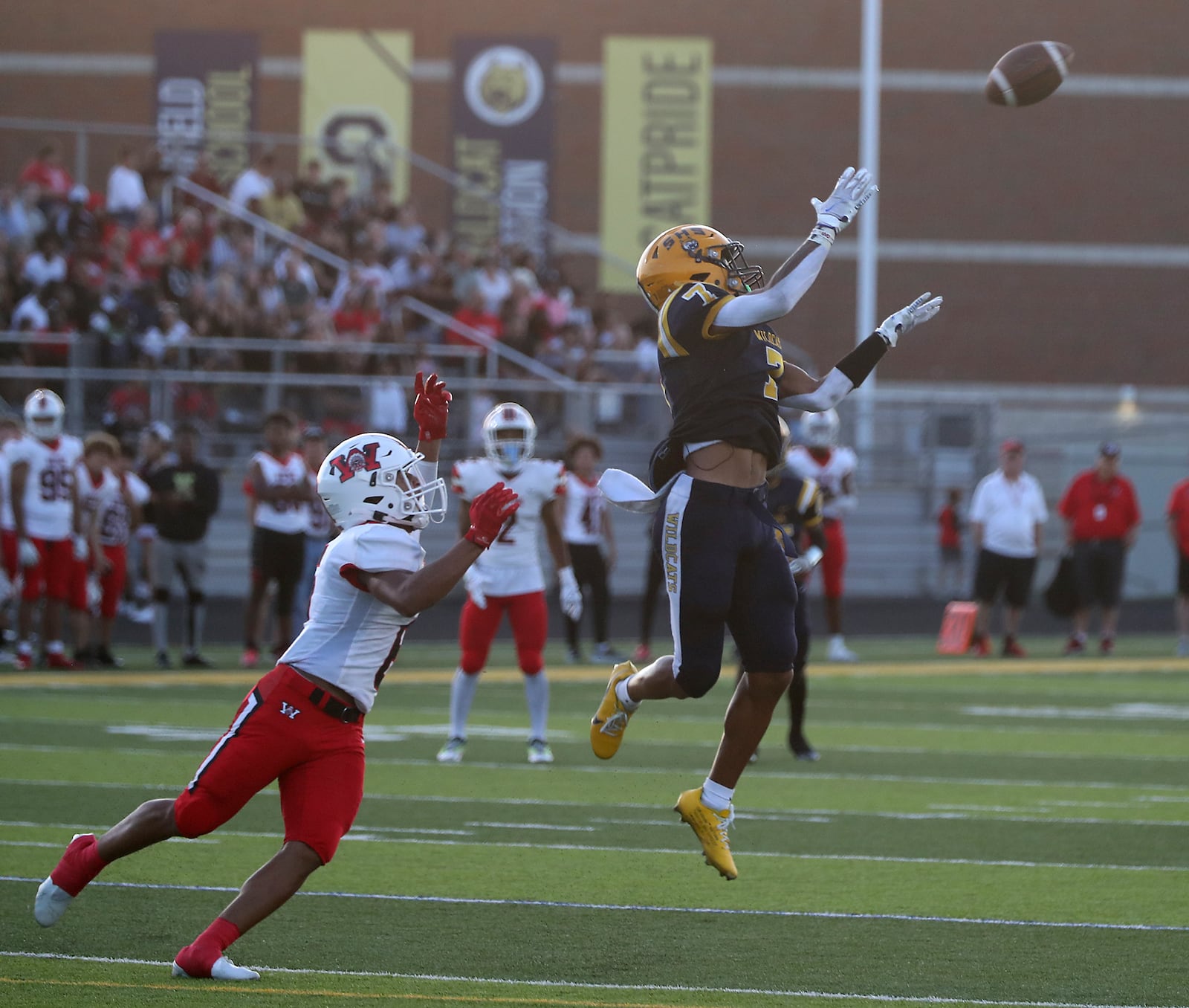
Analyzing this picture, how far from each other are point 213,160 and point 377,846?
2069 centimetres

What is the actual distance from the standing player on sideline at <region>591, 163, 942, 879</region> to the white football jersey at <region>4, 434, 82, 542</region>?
30.0 ft

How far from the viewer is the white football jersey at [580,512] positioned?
16047 millimetres

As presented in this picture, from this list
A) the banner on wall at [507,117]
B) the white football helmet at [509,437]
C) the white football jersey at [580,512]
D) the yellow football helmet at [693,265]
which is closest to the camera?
the yellow football helmet at [693,265]

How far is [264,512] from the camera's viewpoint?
14711 millimetres

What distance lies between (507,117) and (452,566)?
25.8m

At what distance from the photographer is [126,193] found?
2097cm

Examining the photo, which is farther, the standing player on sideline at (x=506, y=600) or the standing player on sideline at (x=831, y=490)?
the standing player on sideline at (x=831, y=490)

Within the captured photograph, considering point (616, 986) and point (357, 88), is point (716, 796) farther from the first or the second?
point (357, 88)

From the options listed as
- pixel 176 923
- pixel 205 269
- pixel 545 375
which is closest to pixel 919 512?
pixel 545 375

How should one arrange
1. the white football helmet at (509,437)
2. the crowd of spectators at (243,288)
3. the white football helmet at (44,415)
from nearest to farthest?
the white football helmet at (509,437) → the white football helmet at (44,415) → the crowd of spectators at (243,288)

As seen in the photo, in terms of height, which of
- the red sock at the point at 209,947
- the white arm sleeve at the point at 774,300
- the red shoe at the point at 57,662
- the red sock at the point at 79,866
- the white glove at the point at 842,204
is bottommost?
the red shoe at the point at 57,662

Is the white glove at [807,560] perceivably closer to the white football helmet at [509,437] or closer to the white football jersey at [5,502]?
the white football helmet at [509,437]

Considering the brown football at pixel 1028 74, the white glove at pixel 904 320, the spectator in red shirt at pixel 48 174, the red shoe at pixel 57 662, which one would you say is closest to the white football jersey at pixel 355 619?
the white glove at pixel 904 320

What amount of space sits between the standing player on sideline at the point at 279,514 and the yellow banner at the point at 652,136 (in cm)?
1545
